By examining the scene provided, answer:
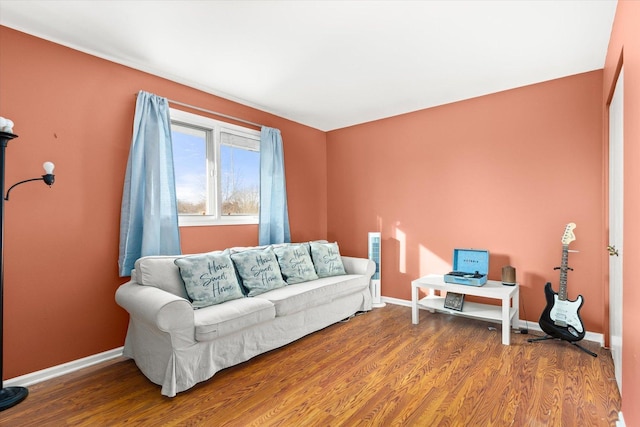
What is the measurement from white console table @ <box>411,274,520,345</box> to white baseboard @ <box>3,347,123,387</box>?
2.88 meters

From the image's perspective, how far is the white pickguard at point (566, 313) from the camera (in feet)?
9.15

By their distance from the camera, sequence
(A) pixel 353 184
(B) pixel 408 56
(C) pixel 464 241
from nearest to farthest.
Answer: (B) pixel 408 56 → (C) pixel 464 241 → (A) pixel 353 184

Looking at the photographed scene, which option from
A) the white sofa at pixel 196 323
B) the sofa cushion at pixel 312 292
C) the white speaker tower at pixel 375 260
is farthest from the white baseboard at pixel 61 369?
the white speaker tower at pixel 375 260

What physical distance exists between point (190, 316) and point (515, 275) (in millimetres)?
3054

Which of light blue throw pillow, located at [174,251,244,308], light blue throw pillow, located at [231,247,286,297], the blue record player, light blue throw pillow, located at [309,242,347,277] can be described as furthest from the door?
light blue throw pillow, located at [174,251,244,308]

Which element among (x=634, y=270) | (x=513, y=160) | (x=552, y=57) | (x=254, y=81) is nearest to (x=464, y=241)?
(x=513, y=160)

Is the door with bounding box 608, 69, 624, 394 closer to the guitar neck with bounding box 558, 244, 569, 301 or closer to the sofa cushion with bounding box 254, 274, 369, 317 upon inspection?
the guitar neck with bounding box 558, 244, 569, 301

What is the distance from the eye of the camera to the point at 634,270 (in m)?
1.55

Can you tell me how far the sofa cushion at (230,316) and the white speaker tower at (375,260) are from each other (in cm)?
184

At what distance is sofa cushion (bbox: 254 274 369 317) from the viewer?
2.96 metres

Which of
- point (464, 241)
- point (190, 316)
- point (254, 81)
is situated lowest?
point (190, 316)

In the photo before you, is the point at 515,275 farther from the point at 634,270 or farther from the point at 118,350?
the point at 118,350

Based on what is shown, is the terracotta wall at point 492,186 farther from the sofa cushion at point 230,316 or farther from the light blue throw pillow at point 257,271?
the sofa cushion at point 230,316

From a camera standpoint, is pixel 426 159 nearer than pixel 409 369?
No
